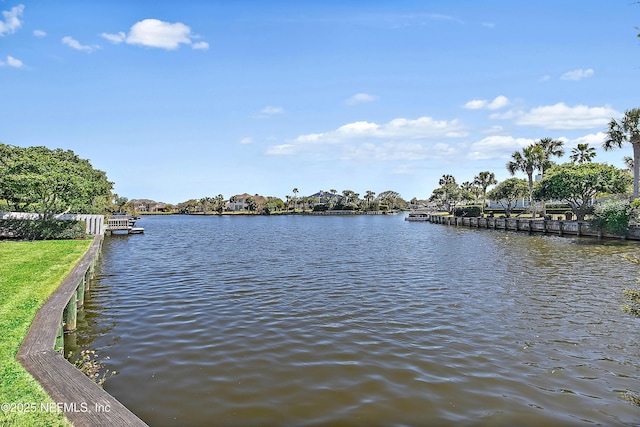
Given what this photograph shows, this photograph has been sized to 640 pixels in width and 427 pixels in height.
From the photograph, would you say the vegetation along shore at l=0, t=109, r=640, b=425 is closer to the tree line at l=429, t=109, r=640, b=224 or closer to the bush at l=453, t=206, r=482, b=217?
the tree line at l=429, t=109, r=640, b=224

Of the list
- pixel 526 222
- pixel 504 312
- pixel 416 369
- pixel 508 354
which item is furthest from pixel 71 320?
pixel 526 222

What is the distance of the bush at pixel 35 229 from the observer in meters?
25.5

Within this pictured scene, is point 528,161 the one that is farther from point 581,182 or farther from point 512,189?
point 581,182

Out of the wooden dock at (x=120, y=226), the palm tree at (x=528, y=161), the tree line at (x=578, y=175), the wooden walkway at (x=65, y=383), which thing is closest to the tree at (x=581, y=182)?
the tree line at (x=578, y=175)

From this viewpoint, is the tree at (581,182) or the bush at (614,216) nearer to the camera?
the bush at (614,216)

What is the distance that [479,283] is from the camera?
58.3 ft

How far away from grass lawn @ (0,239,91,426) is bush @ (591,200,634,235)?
4092 cm

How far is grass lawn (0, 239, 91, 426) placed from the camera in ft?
14.2

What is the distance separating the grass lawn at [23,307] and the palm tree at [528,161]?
64283 millimetres

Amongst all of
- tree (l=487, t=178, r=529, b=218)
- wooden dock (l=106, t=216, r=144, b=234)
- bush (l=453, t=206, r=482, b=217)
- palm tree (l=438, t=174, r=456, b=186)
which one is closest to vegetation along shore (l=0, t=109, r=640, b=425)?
tree (l=487, t=178, r=529, b=218)

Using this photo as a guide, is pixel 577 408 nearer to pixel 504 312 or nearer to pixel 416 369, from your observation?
pixel 416 369

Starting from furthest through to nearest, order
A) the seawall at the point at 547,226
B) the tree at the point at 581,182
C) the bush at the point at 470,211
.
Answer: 1. the bush at the point at 470,211
2. the tree at the point at 581,182
3. the seawall at the point at 547,226

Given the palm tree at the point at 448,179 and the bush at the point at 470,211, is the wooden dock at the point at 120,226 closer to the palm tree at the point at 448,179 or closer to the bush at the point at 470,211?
the bush at the point at 470,211

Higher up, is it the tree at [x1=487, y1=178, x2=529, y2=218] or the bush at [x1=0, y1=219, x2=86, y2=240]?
the tree at [x1=487, y1=178, x2=529, y2=218]
